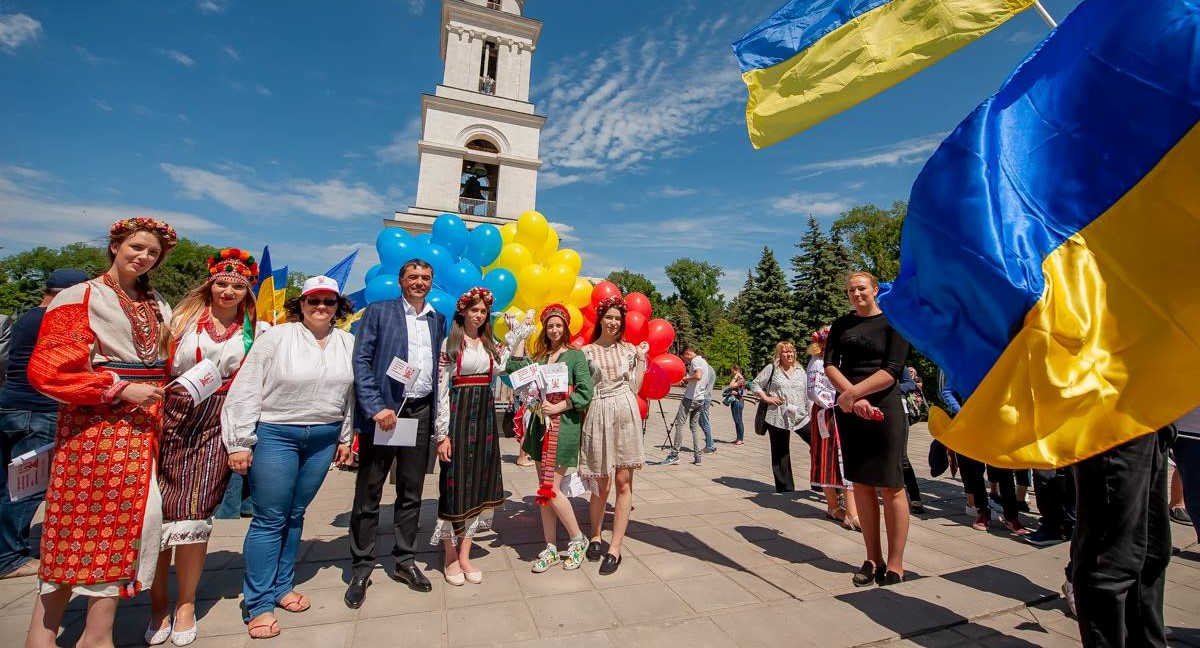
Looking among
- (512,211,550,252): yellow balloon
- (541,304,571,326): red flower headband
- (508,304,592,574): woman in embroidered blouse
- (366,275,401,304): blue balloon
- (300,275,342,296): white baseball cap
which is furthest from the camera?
(512,211,550,252): yellow balloon

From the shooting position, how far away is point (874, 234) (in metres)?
42.2

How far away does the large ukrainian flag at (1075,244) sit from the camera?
2.04m

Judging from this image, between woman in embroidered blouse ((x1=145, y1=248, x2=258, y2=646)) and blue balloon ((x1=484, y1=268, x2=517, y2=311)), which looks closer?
woman in embroidered blouse ((x1=145, y1=248, x2=258, y2=646))

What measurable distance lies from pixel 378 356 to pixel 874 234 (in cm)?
4678

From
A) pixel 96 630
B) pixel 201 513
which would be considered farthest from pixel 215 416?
pixel 96 630

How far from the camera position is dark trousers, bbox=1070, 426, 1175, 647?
217 cm

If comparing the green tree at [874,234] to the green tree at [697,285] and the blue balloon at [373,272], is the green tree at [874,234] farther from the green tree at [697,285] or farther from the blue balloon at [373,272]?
the blue balloon at [373,272]

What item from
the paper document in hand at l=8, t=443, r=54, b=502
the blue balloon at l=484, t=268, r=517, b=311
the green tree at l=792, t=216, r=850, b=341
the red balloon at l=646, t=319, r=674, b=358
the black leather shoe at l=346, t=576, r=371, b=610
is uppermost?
the green tree at l=792, t=216, r=850, b=341

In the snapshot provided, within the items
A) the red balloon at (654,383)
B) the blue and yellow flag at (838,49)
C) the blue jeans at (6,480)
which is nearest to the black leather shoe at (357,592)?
the blue jeans at (6,480)

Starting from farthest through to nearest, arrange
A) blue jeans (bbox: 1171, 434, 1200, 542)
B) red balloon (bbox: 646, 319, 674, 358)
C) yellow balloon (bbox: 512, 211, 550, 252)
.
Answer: yellow balloon (bbox: 512, 211, 550, 252), red balloon (bbox: 646, 319, 674, 358), blue jeans (bbox: 1171, 434, 1200, 542)

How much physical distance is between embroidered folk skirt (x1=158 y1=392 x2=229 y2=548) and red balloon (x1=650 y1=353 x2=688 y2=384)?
183 inches

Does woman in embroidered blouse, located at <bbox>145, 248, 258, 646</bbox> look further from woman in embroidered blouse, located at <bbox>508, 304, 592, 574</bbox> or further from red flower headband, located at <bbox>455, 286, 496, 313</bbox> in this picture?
woman in embroidered blouse, located at <bbox>508, 304, 592, 574</bbox>

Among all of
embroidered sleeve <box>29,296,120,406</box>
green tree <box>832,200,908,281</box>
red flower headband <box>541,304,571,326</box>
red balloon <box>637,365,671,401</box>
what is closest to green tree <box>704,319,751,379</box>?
green tree <box>832,200,908,281</box>

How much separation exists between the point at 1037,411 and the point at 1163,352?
543 mm
